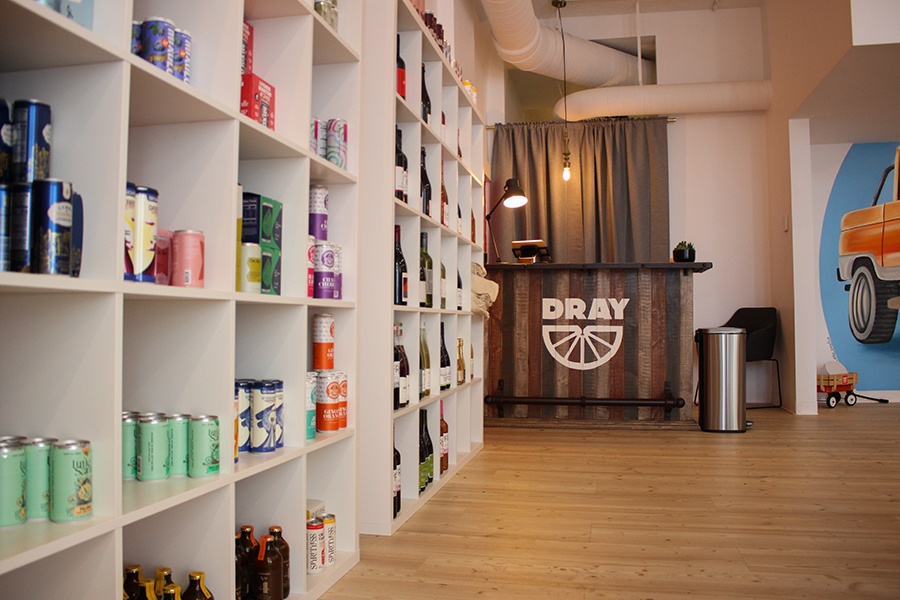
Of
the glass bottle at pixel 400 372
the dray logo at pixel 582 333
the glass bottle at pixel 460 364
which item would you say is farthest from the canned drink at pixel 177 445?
the dray logo at pixel 582 333

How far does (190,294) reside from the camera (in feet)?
4.80

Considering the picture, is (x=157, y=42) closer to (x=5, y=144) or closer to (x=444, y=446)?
(x=5, y=144)

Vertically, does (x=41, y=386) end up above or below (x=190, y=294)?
below

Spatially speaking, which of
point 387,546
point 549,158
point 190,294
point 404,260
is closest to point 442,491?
point 387,546

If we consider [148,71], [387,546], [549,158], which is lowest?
[387,546]

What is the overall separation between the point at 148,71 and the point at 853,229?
23.0 ft

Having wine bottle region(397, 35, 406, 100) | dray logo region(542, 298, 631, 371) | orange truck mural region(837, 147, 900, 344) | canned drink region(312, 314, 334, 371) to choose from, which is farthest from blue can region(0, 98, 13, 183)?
orange truck mural region(837, 147, 900, 344)

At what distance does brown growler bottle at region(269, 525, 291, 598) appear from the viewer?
1.85 meters

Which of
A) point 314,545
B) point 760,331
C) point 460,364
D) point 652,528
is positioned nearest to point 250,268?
point 314,545

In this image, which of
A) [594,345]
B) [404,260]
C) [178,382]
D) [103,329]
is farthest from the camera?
[594,345]

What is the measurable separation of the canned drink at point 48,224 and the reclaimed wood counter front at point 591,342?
426cm

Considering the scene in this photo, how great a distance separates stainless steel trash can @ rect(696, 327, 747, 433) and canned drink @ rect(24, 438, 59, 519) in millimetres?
4557

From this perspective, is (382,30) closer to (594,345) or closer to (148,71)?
(148,71)

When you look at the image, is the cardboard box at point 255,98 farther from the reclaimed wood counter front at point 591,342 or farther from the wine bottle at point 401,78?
the reclaimed wood counter front at point 591,342
